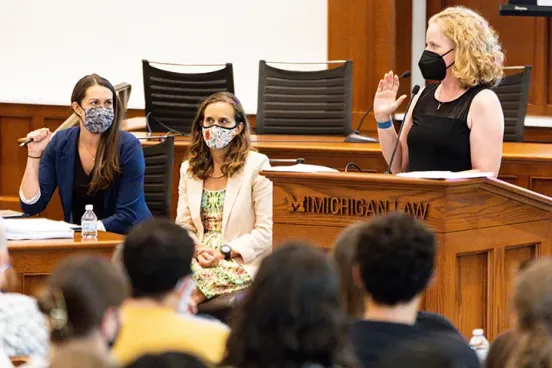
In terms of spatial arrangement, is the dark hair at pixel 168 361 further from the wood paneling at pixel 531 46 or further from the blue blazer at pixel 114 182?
the wood paneling at pixel 531 46

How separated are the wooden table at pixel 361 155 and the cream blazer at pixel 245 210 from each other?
1.08 m

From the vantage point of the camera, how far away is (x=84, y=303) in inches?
76.4

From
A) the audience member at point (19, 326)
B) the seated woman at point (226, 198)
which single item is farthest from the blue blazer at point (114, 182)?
the audience member at point (19, 326)

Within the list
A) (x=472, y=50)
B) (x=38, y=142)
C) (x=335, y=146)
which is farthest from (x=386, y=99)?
(x=335, y=146)

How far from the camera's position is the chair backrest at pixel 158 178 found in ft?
17.0

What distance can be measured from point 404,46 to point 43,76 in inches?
112

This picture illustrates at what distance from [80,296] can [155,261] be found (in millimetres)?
448

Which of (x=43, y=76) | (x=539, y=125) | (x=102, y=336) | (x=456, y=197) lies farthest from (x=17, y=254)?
(x=43, y=76)

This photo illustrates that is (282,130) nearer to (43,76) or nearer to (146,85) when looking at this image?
(146,85)

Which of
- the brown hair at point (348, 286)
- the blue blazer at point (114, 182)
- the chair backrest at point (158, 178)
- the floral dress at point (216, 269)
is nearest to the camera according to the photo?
the brown hair at point (348, 286)

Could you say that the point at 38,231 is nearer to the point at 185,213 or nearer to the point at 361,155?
the point at 185,213

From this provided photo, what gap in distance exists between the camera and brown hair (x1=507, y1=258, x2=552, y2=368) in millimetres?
1960

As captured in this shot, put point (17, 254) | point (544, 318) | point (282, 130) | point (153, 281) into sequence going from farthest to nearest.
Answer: point (282, 130)
point (17, 254)
point (153, 281)
point (544, 318)

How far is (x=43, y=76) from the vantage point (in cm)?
886
